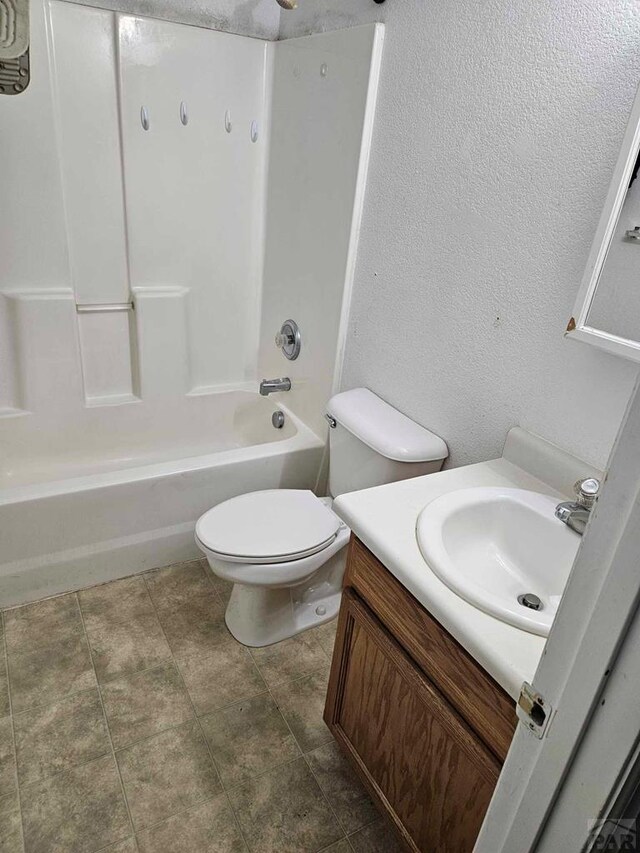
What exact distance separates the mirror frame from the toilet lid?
0.90 metres

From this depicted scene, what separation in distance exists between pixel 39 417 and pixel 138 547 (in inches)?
29.4

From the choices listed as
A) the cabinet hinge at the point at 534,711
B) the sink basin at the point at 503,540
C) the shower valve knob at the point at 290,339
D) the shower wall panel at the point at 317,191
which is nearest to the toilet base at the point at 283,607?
the shower wall panel at the point at 317,191

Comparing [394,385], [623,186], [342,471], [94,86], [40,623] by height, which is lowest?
[40,623]

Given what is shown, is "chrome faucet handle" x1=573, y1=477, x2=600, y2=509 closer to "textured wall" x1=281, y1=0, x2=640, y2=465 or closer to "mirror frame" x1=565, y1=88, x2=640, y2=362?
"textured wall" x1=281, y1=0, x2=640, y2=465

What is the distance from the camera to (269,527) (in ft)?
5.60

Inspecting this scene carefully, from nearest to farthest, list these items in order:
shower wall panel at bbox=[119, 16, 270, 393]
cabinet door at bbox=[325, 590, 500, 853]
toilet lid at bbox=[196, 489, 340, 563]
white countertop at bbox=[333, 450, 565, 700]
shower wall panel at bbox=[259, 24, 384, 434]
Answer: white countertop at bbox=[333, 450, 565, 700] < cabinet door at bbox=[325, 590, 500, 853] < toilet lid at bbox=[196, 489, 340, 563] < shower wall panel at bbox=[259, 24, 384, 434] < shower wall panel at bbox=[119, 16, 270, 393]

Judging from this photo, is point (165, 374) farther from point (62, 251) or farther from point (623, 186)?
point (623, 186)

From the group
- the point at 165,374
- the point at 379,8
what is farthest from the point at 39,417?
the point at 379,8

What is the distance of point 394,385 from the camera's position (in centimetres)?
185

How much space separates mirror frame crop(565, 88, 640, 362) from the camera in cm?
105

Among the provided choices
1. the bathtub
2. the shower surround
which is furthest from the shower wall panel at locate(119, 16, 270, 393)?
the bathtub

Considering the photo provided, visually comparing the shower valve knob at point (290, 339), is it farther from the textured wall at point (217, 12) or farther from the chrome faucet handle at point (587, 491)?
the chrome faucet handle at point (587, 491)

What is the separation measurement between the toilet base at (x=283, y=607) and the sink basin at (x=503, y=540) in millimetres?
687

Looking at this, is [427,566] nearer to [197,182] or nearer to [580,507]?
[580,507]
